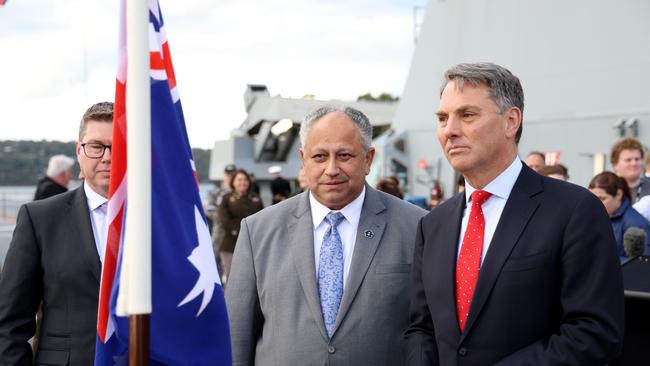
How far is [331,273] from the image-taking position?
337cm

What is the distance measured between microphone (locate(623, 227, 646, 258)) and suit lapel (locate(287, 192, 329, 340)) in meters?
2.32

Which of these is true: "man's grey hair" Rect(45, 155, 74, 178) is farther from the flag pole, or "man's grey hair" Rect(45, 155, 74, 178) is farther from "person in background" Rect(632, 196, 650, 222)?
the flag pole

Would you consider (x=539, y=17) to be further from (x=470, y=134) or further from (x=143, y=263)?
(x=143, y=263)

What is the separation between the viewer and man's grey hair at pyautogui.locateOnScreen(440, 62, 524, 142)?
2807 millimetres

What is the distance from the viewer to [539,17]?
13.8 meters

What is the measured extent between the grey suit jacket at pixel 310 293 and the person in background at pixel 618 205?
Answer: 7.56 ft

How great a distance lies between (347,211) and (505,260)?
0.93 m

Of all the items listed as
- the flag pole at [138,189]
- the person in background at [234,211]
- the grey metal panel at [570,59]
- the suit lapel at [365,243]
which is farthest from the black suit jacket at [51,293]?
the grey metal panel at [570,59]

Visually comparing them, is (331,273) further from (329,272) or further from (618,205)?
(618,205)

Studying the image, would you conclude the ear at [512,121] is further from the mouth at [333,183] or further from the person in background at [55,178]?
the person in background at [55,178]

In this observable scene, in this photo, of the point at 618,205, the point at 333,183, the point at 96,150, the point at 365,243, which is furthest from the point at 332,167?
the point at 618,205

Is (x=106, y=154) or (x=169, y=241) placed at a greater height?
(x=106, y=154)

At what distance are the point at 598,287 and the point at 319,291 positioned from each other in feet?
3.93

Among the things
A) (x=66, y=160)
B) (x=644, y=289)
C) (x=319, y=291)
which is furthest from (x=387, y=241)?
(x=66, y=160)
